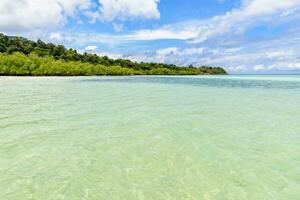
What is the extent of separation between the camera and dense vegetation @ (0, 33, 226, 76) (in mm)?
78812

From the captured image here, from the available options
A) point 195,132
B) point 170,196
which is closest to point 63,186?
point 170,196

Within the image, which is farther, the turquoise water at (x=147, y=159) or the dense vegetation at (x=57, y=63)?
the dense vegetation at (x=57, y=63)

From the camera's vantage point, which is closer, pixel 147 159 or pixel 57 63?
pixel 147 159

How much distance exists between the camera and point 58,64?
3652 inches

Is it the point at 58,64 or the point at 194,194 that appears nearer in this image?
the point at 194,194

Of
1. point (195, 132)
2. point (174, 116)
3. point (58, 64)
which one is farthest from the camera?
point (58, 64)

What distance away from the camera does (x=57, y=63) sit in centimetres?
9300

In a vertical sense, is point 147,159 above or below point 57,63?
above

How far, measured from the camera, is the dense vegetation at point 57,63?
7881cm

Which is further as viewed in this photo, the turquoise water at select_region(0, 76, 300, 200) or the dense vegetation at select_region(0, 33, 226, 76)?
the dense vegetation at select_region(0, 33, 226, 76)

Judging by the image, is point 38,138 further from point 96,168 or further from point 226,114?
point 226,114

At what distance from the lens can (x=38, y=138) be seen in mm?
8125

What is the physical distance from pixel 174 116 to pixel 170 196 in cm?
785

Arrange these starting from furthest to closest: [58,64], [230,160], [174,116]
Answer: [58,64], [174,116], [230,160]
